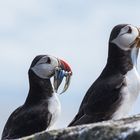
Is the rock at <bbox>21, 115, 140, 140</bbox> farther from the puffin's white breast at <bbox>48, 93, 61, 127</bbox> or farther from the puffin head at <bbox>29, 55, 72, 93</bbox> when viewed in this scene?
the puffin head at <bbox>29, 55, 72, 93</bbox>

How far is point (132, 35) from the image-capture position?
12984 mm

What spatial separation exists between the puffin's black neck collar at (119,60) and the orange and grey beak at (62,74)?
1.18 meters

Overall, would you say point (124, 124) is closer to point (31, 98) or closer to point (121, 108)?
point (121, 108)

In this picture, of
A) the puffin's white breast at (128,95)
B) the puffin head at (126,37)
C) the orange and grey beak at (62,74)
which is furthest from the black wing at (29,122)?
the puffin head at (126,37)

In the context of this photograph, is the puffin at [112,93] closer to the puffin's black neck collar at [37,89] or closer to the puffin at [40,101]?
the puffin at [40,101]

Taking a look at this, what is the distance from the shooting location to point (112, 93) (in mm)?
12047

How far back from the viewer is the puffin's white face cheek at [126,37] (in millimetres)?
12961

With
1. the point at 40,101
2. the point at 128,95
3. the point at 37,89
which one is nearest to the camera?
the point at 128,95

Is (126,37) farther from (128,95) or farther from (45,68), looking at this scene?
(45,68)

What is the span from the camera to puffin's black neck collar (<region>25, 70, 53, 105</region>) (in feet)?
45.0

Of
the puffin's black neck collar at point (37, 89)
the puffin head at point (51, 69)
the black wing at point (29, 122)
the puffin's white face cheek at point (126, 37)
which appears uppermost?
the puffin's white face cheek at point (126, 37)

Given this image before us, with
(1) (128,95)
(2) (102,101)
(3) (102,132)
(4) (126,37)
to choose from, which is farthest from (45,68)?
(3) (102,132)

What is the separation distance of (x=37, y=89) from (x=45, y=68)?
504 millimetres

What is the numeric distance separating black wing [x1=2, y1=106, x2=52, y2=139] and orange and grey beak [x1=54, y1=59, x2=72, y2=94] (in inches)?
34.5
